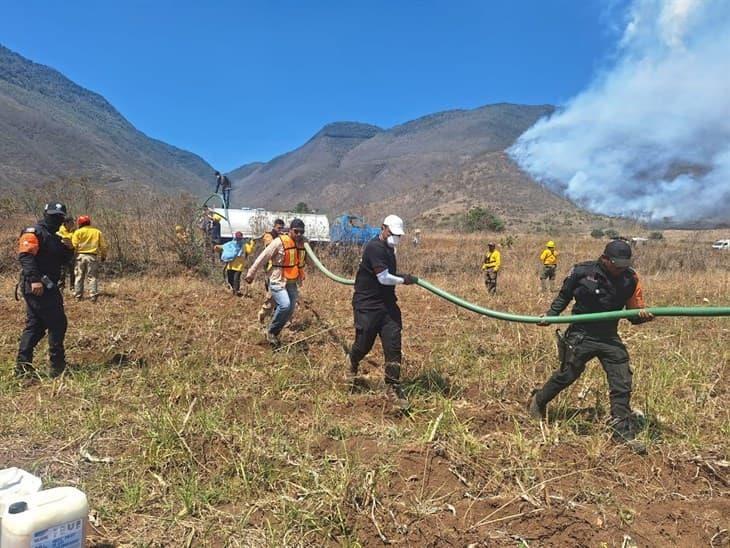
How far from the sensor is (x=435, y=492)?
3094 mm

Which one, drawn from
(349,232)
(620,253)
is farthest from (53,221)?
(349,232)

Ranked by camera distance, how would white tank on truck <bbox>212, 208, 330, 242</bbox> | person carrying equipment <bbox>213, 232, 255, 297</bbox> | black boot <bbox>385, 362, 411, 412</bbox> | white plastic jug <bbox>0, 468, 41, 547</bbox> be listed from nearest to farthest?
1. white plastic jug <bbox>0, 468, 41, 547</bbox>
2. black boot <bbox>385, 362, 411, 412</bbox>
3. person carrying equipment <bbox>213, 232, 255, 297</bbox>
4. white tank on truck <bbox>212, 208, 330, 242</bbox>

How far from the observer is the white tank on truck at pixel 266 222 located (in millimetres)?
15992

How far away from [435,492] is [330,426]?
1099mm

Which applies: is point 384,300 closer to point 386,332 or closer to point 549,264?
point 386,332

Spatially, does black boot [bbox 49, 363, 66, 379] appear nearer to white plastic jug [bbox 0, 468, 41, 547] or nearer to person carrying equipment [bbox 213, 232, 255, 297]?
white plastic jug [bbox 0, 468, 41, 547]

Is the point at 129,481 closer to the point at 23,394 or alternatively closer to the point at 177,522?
the point at 177,522

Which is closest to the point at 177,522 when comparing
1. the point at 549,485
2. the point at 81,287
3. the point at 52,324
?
the point at 549,485

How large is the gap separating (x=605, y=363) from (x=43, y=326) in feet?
16.5

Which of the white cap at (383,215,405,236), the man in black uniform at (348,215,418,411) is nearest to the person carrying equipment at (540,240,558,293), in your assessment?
the man in black uniform at (348,215,418,411)

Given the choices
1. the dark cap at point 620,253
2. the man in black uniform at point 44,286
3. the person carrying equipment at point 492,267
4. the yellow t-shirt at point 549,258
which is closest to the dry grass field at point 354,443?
the man in black uniform at point 44,286

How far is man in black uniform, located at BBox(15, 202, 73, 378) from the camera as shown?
4719 millimetres

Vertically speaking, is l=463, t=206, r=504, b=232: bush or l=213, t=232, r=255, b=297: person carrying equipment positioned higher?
l=463, t=206, r=504, b=232: bush

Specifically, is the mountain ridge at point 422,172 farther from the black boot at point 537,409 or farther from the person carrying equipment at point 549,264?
the black boot at point 537,409
